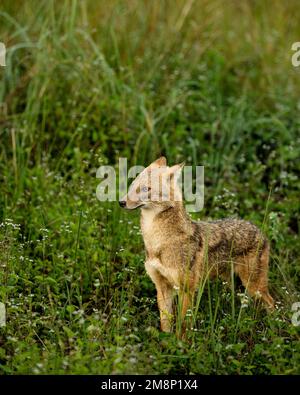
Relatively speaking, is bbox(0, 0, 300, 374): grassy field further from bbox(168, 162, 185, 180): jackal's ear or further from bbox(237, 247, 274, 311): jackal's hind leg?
bbox(168, 162, 185, 180): jackal's ear

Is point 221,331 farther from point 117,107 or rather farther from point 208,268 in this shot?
point 117,107

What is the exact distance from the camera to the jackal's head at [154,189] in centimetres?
580

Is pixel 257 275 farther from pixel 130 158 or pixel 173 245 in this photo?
pixel 130 158

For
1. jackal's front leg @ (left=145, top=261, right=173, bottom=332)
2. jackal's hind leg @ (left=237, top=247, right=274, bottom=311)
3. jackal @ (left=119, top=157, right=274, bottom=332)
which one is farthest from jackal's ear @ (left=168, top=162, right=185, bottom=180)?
jackal's hind leg @ (left=237, top=247, right=274, bottom=311)

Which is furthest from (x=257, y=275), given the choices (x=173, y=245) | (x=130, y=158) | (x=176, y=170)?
(x=130, y=158)

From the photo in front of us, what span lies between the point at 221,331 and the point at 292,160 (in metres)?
3.59

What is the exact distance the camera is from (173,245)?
596 centimetres

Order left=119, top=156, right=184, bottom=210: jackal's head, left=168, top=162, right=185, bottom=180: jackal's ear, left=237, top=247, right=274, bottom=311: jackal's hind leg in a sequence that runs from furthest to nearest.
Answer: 1. left=237, top=247, right=274, bottom=311: jackal's hind leg
2. left=168, top=162, right=185, bottom=180: jackal's ear
3. left=119, top=156, right=184, bottom=210: jackal's head

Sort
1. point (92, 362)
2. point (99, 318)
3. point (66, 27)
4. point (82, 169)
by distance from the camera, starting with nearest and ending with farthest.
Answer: point (92, 362) → point (99, 318) → point (82, 169) → point (66, 27)

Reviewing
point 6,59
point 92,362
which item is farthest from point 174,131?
point 92,362

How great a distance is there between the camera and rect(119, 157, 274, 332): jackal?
585 cm

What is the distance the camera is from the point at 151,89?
9.05 m

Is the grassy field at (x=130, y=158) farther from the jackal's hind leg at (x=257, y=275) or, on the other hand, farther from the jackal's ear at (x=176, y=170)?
the jackal's ear at (x=176, y=170)

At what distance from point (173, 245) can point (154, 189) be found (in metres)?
0.47
